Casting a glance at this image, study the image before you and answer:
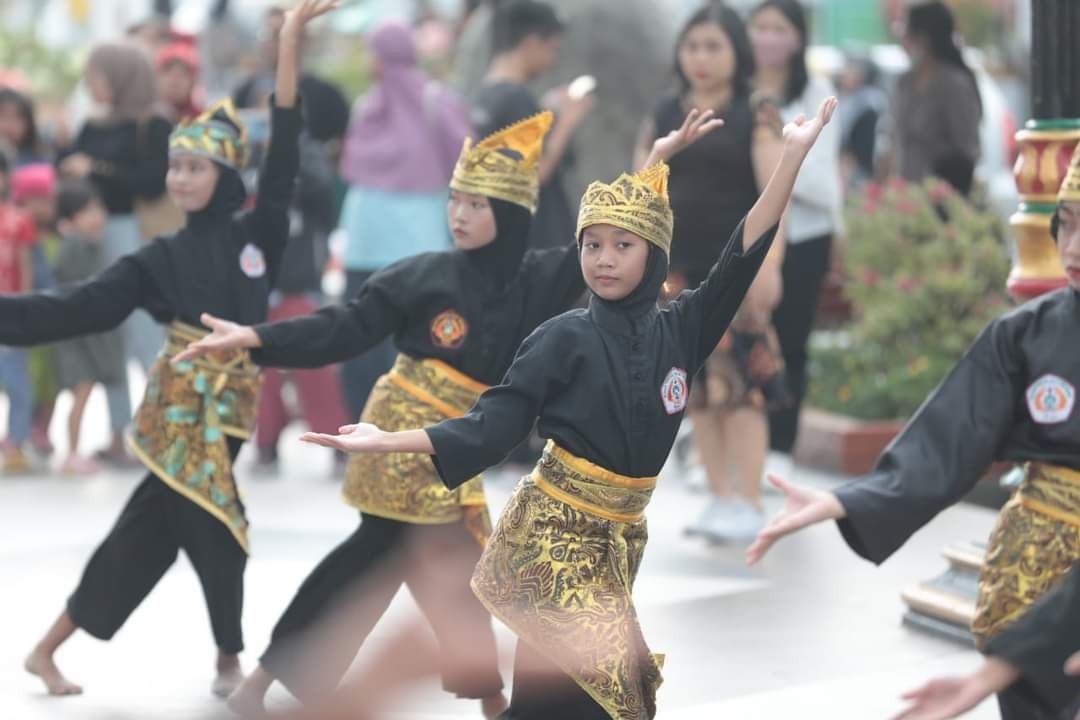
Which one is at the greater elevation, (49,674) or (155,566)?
(155,566)

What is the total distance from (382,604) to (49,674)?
1.04 m

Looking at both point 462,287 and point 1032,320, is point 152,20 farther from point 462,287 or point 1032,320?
point 1032,320

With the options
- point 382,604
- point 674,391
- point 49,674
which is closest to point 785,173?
point 674,391

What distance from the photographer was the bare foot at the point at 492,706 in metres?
5.07

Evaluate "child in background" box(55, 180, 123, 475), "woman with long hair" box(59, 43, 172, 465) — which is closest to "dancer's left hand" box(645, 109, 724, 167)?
"woman with long hair" box(59, 43, 172, 465)

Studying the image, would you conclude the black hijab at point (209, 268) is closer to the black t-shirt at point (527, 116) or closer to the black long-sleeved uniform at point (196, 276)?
the black long-sleeved uniform at point (196, 276)

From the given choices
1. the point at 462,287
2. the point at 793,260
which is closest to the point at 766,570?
the point at 793,260

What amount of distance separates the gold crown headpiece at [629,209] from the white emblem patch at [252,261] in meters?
1.56

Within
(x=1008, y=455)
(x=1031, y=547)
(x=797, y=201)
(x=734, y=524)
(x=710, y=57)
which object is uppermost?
(x=710, y=57)

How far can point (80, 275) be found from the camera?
910 centimetres

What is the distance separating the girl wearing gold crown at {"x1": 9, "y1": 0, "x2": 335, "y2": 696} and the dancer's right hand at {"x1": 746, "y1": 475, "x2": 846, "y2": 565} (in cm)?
202

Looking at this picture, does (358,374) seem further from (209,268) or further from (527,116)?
(209,268)

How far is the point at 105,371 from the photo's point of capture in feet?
30.0

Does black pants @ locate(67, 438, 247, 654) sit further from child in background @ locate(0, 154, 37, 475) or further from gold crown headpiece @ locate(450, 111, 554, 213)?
child in background @ locate(0, 154, 37, 475)
